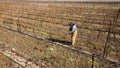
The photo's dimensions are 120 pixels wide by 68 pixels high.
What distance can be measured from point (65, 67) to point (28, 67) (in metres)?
2.00

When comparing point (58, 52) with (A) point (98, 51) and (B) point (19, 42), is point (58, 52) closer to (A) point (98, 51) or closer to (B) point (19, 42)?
(A) point (98, 51)

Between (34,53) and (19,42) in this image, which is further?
(19,42)

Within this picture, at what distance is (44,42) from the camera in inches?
636

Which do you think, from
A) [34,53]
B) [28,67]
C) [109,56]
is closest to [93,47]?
[109,56]

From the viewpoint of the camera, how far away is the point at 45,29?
2145 cm

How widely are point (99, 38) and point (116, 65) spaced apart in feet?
18.8

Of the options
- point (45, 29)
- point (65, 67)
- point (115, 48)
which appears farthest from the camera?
point (45, 29)

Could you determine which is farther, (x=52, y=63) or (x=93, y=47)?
(x=93, y=47)

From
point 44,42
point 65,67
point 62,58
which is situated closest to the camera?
point 65,67

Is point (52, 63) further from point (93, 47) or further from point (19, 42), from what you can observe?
point (19, 42)

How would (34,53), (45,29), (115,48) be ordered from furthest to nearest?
(45,29) → (115,48) → (34,53)

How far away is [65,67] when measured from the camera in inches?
448

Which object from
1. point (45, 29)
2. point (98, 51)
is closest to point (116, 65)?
point (98, 51)

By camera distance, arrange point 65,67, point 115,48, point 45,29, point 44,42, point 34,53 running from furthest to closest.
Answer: point 45,29, point 44,42, point 115,48, point 34,53, point 65,67
